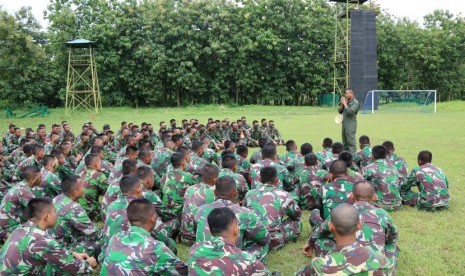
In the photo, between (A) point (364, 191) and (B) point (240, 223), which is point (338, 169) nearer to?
(A) point (364, 191)

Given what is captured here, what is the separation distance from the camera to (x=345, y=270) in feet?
8.79

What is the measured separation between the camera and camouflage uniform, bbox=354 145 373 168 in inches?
302

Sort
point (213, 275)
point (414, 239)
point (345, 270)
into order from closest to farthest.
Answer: point (345, 270), point (213, 275), point (414, 239)

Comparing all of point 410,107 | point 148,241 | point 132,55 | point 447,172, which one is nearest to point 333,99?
point 410,107

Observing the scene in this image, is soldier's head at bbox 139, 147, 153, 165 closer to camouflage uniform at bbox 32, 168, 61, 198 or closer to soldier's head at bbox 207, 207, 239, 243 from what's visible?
camouflage uniform at bbox 32, 168, 61, 198

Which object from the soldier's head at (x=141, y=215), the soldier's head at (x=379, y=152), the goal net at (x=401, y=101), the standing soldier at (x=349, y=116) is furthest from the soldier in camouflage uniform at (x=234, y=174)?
the goal net at (x=401, y=101)

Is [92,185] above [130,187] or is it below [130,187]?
below

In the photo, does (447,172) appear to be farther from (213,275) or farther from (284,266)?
(213,275)

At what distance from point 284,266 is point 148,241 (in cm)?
179

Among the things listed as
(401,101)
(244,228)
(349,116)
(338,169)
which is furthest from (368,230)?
(401,101)

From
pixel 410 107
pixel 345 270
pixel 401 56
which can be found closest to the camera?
pixel 345 270

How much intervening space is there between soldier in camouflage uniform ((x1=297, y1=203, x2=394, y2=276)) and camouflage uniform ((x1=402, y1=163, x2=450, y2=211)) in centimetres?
366

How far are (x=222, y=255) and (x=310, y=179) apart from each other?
3.41 meters

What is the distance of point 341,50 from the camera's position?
33812 millimetres
